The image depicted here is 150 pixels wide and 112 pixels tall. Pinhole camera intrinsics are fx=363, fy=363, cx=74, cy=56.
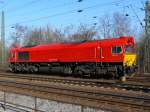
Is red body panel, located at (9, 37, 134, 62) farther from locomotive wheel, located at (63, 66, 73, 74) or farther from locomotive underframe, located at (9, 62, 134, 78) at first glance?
locomotive wheel, located at (63, 66, 73, 74)

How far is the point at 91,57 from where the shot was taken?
2998 centimetres

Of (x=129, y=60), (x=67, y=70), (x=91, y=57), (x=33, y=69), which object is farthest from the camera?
(x=33, y=69)

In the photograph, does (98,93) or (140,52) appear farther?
(140,52)

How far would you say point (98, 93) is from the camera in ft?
61.6

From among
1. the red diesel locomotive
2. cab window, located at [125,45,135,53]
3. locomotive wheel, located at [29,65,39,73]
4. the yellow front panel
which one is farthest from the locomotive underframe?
cab window, located at [125,45,135,53]

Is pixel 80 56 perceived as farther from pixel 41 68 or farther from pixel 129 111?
pixel 129 111

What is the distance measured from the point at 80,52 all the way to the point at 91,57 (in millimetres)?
1474

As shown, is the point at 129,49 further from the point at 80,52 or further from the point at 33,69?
the point at 33,69

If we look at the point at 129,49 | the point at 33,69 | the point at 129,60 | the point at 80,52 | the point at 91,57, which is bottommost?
the point at 33,69

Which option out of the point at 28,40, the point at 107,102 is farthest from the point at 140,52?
the point at 28,40

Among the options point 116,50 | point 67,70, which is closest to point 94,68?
point 116,50

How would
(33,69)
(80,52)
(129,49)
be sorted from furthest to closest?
(33,69) < (80,52) < (129,49)

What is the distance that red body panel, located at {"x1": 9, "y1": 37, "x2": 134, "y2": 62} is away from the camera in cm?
2856

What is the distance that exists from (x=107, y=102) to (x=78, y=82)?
10155 millimetres
